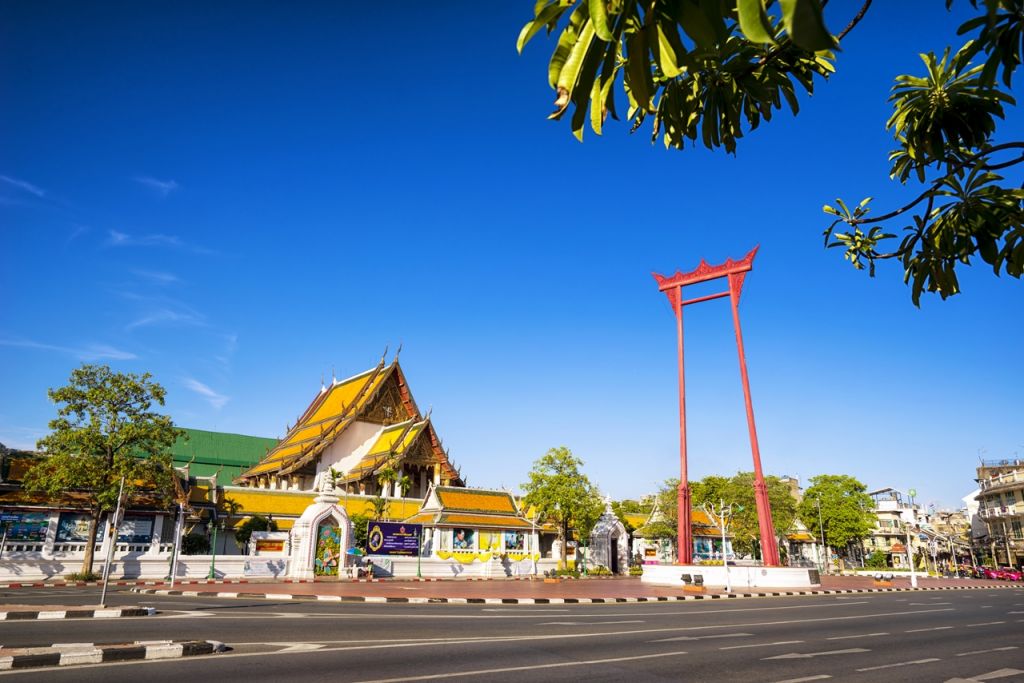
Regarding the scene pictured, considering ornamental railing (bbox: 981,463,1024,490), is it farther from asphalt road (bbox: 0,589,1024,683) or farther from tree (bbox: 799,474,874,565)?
asphalt road (bbox: 0,589,1024,683)

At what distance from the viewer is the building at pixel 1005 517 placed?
5784cm

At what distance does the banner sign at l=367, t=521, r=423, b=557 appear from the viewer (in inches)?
1214

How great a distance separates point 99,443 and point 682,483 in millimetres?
26916

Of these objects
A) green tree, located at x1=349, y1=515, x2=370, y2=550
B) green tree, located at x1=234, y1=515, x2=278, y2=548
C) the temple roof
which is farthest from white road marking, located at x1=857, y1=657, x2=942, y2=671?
green tree, located at x1=234, y1=515, x2=278, y2=548

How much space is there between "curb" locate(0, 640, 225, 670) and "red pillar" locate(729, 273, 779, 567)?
29084mm

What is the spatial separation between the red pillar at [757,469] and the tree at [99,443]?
27.8 meters

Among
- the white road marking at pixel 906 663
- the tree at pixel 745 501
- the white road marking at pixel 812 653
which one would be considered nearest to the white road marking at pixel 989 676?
the white road marking at pixel 906 663

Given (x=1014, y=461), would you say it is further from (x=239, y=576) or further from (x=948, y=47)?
(x=948, y=47)

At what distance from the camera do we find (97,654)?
6789mm

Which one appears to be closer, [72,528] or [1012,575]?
[72,528]

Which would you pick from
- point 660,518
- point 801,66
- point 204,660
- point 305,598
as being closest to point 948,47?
point 801,66

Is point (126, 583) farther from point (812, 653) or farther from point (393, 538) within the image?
point (812, 653)

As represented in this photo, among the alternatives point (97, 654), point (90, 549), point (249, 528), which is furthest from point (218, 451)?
point (97, 654)

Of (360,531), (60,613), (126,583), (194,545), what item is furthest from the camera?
(360,531)
